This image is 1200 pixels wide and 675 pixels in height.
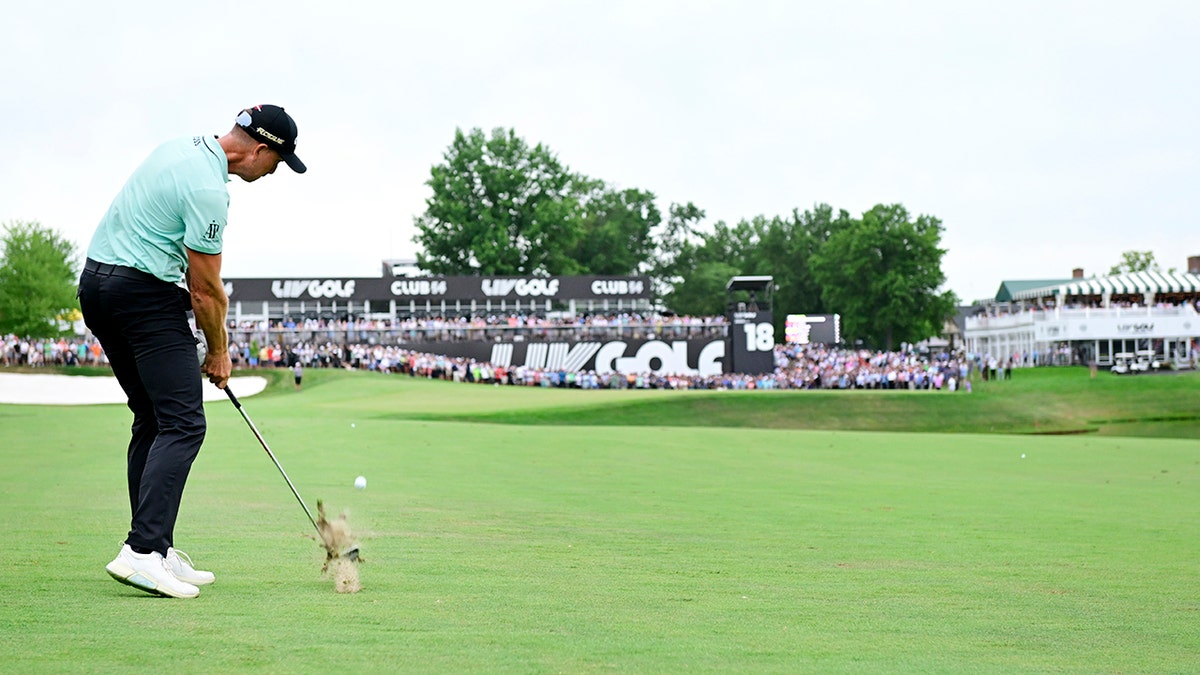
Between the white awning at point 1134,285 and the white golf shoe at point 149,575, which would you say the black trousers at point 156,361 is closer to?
the white golf shoe at point 149,575

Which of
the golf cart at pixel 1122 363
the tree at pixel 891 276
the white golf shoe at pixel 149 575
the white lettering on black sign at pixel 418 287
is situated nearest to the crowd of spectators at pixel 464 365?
the white lettering on black sign at pixel 418 287

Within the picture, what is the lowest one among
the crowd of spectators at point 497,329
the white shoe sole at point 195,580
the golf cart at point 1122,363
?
the white shoe sole at point 195,580

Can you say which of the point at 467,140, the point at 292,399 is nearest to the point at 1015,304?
the point at 467,140

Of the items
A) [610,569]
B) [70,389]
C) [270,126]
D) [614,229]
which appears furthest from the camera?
[614,229]

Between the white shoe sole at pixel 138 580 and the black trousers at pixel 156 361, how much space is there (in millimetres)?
130

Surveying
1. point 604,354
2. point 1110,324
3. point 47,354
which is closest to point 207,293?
point 47,354

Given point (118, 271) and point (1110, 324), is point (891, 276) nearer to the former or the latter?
point (1110, 324)

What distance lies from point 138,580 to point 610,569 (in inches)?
106

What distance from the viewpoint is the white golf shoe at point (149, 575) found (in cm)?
588

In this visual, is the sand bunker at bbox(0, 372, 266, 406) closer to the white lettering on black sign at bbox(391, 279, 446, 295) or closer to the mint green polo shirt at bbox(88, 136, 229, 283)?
the white lettering on black sign at bbox(391, 279, 446, 295)

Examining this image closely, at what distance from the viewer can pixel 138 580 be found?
5914 millimetres

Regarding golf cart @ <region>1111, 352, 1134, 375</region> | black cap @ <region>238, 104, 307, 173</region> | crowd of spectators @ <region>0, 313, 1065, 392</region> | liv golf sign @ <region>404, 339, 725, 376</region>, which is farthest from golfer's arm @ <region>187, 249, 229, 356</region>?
golf cart @ <region>1111, 352, 1134, 375</region>

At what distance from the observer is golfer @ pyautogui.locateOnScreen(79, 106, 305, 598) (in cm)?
601

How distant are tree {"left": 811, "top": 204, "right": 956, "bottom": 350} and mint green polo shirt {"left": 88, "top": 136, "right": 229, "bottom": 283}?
337ft
